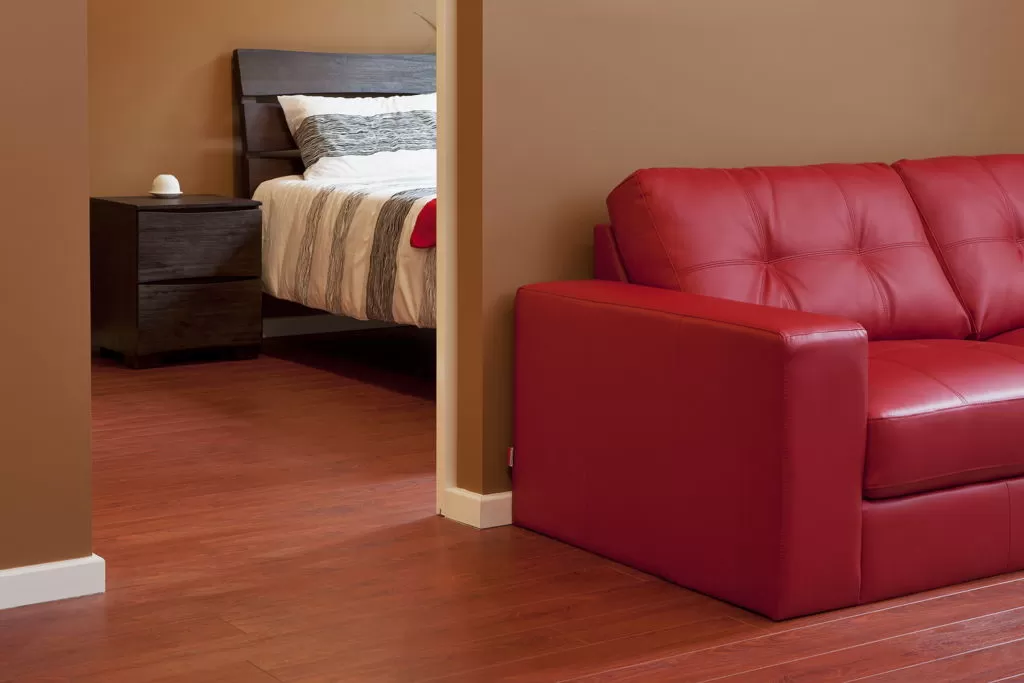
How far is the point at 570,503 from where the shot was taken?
3.12m

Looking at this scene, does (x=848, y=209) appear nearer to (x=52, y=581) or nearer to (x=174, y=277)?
(x=52, y=581)

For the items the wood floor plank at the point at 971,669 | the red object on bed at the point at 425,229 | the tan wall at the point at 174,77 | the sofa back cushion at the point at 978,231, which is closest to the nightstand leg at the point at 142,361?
the tan wall at the point at 174,77

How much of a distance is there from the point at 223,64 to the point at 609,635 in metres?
4.08

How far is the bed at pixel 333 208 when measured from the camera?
4.86 meters

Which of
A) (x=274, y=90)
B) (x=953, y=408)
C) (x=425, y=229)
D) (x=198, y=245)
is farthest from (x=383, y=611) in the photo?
(x=274, y=90)

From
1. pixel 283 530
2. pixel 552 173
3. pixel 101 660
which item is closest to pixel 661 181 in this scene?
pixel 552 173

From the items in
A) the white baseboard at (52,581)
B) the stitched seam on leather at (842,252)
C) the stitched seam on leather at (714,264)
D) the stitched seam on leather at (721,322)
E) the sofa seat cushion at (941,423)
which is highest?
the stitched seam on leather at (842,252)

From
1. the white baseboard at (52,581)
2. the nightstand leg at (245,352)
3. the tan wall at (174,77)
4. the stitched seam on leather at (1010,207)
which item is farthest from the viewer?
the tan wall at (174,77)

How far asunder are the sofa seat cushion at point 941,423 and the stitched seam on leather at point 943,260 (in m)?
0.47

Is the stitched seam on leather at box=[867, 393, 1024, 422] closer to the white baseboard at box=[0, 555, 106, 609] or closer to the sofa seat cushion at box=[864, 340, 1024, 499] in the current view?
the sofa seat cushion at box=[864, 340, 1024, 499]

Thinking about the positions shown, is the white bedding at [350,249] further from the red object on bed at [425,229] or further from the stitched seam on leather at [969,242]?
the stitched seam on leather at [969,242]

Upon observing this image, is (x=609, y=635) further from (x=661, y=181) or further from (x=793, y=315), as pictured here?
(x=661, y=181)

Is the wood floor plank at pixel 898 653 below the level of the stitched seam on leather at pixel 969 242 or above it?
below

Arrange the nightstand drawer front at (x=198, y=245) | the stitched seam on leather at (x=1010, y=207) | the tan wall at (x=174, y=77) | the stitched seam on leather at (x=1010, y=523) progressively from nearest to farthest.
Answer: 1. the stitched seam on leather at (x=1010, y=523)
2. the stitched seam on leather at (x=1010, y=207)
3. the nightstand drawer front at (x=198, y=245)
4. the tan wall at (x=174, y=77)
